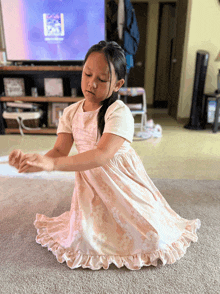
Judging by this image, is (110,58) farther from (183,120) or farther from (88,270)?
(183,120)

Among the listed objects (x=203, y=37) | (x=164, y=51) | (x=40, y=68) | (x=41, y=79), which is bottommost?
(x=41, y=79)

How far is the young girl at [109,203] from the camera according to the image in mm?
838

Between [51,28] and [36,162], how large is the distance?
2676 mm

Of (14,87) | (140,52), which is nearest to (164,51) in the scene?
(140,52)

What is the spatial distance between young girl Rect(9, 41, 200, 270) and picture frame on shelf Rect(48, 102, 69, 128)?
2.15m

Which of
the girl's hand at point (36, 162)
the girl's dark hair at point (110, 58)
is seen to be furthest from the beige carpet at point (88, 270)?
the girl's dark hair at point (110, 58)

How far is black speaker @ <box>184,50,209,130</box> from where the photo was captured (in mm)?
3100

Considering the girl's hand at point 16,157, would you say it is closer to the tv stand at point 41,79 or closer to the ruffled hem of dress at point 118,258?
the ruffled hem of dress at point 118,258

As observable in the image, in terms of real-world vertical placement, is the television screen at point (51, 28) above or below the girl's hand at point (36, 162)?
above

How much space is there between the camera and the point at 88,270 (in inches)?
35.0

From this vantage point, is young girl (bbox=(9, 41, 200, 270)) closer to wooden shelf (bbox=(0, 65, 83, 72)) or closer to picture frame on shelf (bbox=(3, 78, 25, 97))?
wooden shelf (bbox=(0, 65, 83, 72))

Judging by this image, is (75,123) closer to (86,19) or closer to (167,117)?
(86,19)

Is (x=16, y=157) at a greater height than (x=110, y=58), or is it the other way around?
(x=110, y=58)

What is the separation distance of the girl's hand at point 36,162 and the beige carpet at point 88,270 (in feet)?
1.40
